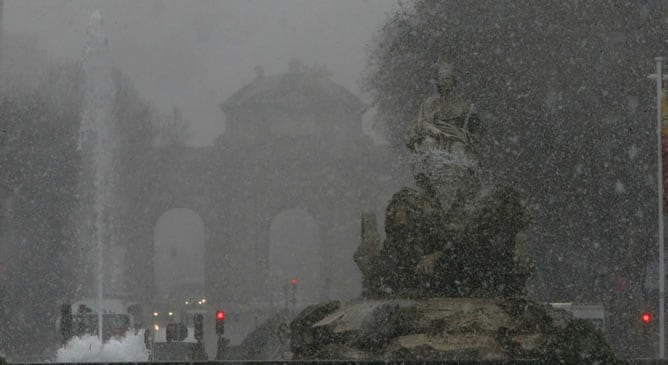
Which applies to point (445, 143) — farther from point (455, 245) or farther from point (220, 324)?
point (220, 324)

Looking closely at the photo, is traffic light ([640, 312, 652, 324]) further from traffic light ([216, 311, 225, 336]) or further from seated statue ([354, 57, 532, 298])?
seated statue ([354, 57, 532, 298])

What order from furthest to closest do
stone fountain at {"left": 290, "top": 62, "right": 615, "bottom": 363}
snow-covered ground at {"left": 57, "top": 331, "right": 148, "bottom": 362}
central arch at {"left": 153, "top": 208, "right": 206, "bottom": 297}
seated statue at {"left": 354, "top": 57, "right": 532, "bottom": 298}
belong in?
central arch at {"left": 153, "top": 208, "right": 206, "bottom": 297} → snow-covered ground at {"left": 57, "top": 331, "right": 148, "bottom": 362} → seated statue at {"left": 354, "top": 57, "right": 532, "bottom": 298} → stone fountain at {"left": 290, "top": 62, "right": 615, "bottom": 363}

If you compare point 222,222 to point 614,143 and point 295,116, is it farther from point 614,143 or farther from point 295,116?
point 614,143

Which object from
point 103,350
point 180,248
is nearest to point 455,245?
point 103,350

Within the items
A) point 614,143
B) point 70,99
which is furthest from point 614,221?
point 70,99

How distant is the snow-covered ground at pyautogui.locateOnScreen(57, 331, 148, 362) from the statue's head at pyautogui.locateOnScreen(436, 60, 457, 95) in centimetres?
1241

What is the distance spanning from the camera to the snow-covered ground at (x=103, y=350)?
2860 centimetres

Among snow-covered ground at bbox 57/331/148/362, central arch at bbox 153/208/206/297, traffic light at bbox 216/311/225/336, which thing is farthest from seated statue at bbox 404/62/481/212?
central arch at bbox 153/208/206/297

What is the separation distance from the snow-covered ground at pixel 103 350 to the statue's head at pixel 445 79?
40.7 feet

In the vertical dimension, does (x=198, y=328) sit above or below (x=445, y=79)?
below

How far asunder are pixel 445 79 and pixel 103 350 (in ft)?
47.2

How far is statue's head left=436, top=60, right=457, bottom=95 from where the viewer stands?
1797 cm

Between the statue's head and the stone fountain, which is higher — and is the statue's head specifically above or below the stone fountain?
above

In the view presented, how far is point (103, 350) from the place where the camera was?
1177 inches
